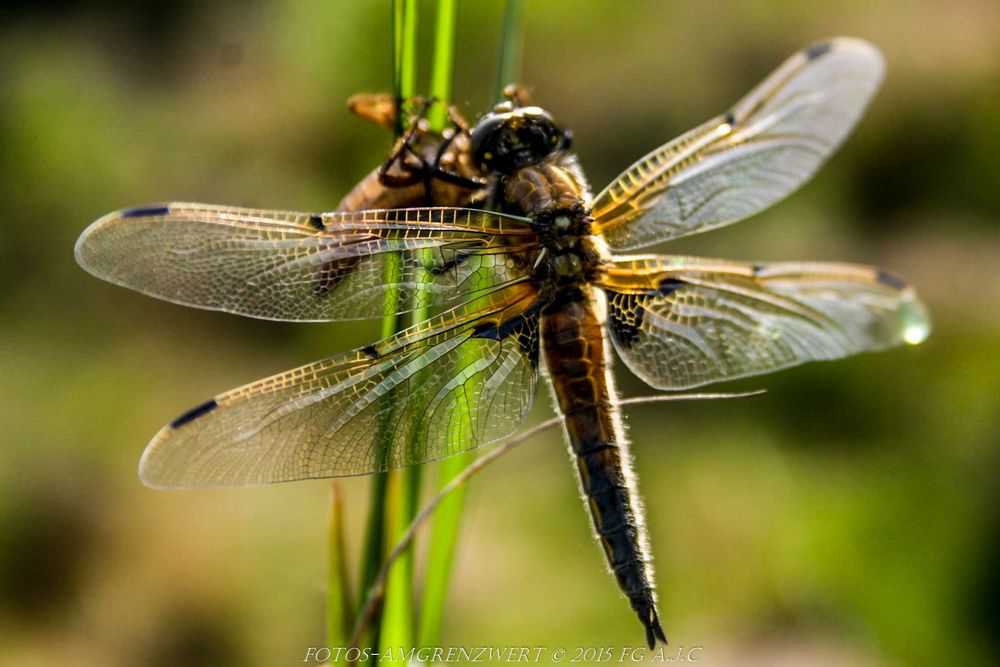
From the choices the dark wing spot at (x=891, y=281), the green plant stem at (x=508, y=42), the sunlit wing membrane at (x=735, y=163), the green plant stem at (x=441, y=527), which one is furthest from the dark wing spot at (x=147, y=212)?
the dark wing spot at (x=891, y=281)

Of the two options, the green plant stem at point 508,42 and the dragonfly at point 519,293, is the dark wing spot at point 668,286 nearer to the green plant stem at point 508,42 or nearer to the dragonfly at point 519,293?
the dragonfly at point 519,293

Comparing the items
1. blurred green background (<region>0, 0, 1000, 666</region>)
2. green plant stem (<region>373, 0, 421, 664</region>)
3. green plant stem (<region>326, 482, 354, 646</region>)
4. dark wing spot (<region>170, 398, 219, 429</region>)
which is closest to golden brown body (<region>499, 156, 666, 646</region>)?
green plant stem (<region>373, 0, 421, 664</region>)

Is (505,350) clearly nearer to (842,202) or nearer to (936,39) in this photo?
(842,202)

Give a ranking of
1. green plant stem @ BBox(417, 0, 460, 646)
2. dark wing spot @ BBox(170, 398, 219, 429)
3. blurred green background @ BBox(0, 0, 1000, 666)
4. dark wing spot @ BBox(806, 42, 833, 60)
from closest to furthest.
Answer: dark wing spot @ BBox(170, 398, 219, 429)
green plant stem @ BBox(417, 0, 460, 646)
dark wing spot @ BBox(806, 42, 833, 60)
blurred green background @ BBox(0, 0, 1000, 666)

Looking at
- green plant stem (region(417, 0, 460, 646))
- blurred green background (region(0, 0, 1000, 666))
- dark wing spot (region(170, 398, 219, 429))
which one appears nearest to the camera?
dark wing spot (region(170, 398, 219, 429))

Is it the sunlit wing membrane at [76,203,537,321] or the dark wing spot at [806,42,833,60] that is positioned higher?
the dark wing spot at [806,42,833,60]

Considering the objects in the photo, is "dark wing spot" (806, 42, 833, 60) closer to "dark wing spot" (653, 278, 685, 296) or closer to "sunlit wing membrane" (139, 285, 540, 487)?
"dark wing spot" (653, 278, 685, 296)

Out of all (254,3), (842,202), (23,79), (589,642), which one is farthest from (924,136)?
(23,79)
